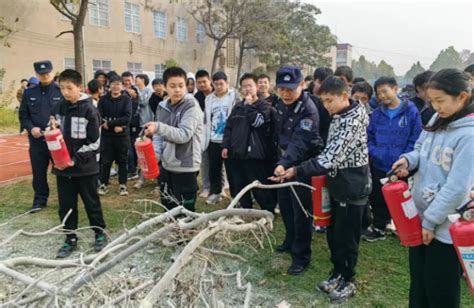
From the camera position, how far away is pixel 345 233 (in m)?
2.85

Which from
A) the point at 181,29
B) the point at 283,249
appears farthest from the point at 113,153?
the point at 181,29

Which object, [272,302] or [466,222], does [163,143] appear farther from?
[466,222]

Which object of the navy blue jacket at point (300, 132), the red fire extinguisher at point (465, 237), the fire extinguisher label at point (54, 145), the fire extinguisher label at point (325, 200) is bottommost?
the fire extinguisher label at point (325, 200)

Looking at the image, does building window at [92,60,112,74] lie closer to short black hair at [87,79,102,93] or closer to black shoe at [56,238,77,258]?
short black hair at [87,79,102,93]

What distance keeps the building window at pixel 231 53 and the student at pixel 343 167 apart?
96.6ft

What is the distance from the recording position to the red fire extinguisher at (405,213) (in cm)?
216

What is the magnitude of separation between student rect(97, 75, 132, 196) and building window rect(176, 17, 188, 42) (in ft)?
70.5

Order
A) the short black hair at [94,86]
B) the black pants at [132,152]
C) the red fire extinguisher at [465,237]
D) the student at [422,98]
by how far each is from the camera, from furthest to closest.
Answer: the black pants at [132,152] < the short black hair at [94,86] < the student at [422,98] < the red fire extinguisher at [465,237]

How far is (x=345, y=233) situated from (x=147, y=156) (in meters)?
1.80

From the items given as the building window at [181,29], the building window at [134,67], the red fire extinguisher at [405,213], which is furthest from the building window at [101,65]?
the red fire extinguisher at [405,213]

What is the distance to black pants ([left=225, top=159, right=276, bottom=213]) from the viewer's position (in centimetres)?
449

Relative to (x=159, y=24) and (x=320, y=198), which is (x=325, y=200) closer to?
(x=320, y=198)

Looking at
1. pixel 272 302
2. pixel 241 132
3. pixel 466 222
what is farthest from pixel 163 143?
pixel 466 222

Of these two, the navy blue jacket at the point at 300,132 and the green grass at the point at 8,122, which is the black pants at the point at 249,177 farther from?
the green grass at the point at 8,122
